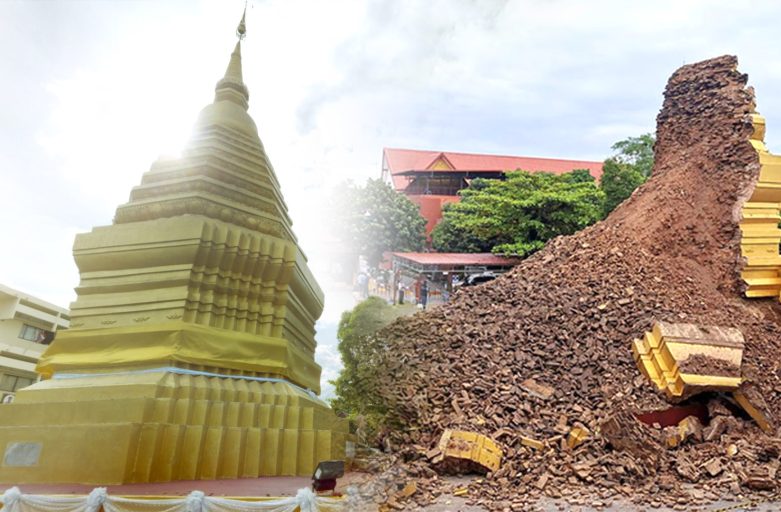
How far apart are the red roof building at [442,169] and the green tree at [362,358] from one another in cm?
1691

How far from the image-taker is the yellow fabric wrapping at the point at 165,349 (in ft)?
18.2

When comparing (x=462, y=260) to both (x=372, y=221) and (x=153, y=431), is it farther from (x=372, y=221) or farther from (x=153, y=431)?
(x=153, y=431)

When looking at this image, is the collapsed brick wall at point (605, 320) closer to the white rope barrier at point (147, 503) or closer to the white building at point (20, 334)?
the white rope barrier at point (147, 503)

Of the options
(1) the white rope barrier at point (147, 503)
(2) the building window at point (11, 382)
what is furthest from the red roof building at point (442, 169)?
(1) the white rope barrier at point (147, 503)

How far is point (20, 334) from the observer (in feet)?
61.2

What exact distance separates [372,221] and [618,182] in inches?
413

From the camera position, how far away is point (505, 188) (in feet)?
74.7

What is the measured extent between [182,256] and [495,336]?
585 cm

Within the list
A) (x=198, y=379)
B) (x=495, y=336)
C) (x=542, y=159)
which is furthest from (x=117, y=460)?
(x=542, y=159)

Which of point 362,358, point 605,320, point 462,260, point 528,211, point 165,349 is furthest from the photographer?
point 528,211

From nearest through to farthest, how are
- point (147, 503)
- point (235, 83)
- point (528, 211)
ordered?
point (147, 503) → point (235, 83) → point (528, 211)

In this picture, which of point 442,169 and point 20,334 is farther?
point 442,169

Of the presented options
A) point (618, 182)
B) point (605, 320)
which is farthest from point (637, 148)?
point (605, 320)

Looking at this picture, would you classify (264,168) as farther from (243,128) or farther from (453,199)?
(453,199)
